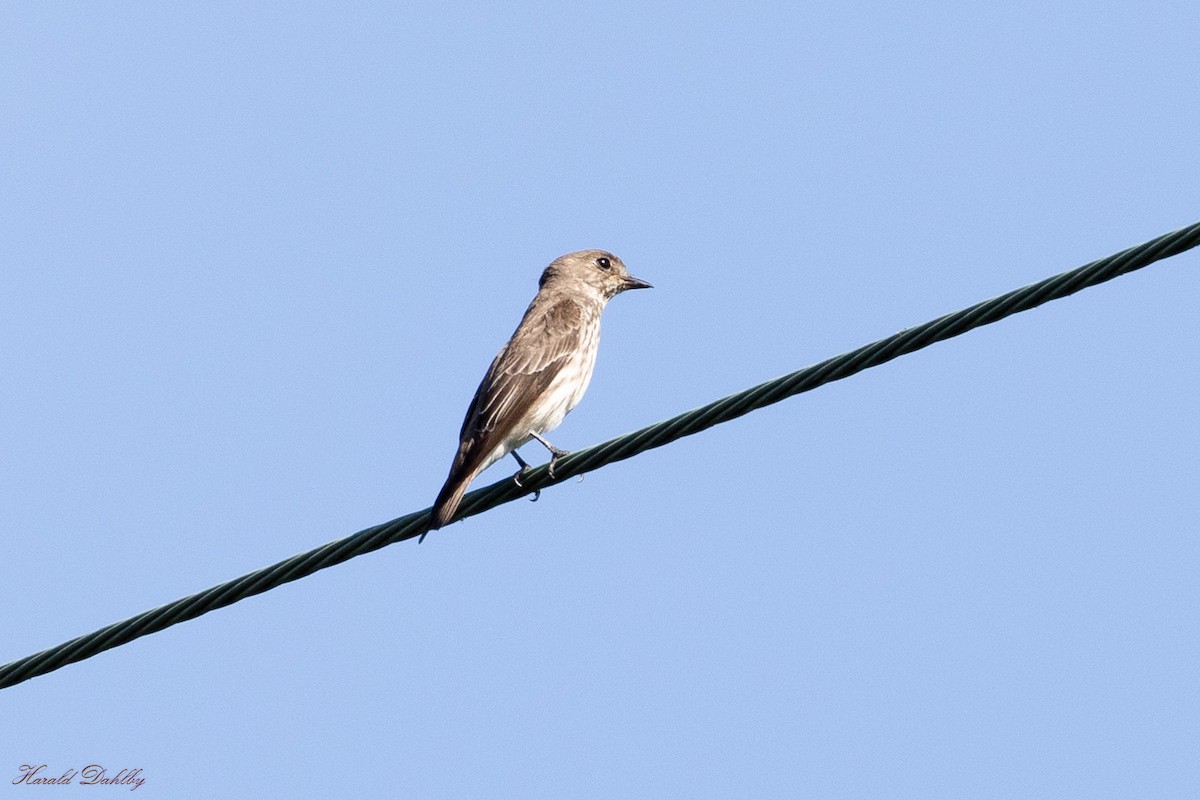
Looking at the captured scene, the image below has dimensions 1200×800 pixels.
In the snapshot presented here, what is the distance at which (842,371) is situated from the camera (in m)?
7.35

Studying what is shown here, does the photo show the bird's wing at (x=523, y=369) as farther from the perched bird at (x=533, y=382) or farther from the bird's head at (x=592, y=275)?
the bird's head at (x=592, y=275)

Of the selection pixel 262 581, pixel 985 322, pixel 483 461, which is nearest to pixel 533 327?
pixel 483 461

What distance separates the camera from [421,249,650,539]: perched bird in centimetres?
1070

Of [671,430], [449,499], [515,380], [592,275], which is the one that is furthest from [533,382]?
[671,430]

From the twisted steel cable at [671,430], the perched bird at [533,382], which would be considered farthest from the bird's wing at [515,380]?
the twisted steel cable at [671,430]

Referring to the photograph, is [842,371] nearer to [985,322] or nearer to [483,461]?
[985,322]

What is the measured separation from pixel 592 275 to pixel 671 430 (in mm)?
5841

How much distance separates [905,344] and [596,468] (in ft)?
6.18

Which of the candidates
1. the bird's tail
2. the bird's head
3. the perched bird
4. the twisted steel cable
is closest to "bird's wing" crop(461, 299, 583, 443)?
the perched bird

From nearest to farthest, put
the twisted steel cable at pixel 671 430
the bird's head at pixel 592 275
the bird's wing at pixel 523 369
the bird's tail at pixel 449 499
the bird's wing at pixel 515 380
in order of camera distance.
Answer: the twisted steel cable at pixel 671 430, the bird's tail at pixel 449 499, the bird's wing at pixel 515 380, the bird's wing at pixel 523 369, the bird's head at pixel 592 275

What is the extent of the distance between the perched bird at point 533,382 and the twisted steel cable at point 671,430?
148 centimetres

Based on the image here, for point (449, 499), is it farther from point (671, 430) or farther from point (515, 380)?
point (671, 430)

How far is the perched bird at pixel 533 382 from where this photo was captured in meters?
10.7

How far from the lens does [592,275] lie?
44.4 feet
